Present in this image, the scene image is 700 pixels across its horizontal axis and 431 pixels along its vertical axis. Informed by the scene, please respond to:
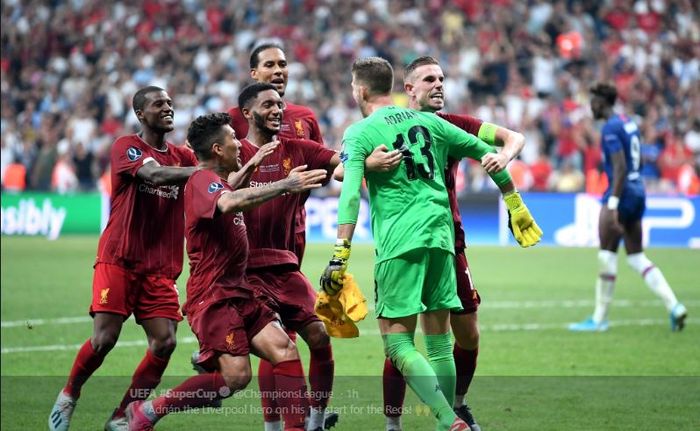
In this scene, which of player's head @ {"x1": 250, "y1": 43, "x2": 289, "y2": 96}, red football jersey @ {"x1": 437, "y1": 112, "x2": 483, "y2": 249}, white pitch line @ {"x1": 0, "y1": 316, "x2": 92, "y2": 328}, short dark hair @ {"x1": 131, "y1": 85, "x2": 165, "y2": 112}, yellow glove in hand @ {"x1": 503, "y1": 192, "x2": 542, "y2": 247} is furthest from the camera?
white pitch line @ {"x1": 0, "y1": 316, "x2": 92, "y2": 328}

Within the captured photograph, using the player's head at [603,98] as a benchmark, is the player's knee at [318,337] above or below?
below

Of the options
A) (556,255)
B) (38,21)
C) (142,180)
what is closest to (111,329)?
(142,180)

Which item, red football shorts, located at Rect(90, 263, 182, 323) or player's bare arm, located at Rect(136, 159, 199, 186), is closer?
player's bare arm, located at Rect(136, 159, 199, 186)

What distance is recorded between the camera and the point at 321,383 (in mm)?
7961

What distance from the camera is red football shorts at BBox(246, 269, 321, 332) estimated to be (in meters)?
7.74

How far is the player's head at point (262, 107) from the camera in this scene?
7.76m

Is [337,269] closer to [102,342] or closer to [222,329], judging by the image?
[222,329]

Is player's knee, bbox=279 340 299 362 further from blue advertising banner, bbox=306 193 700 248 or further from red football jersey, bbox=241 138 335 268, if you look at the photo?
blue advertising banner, bbox=306 193 700 248

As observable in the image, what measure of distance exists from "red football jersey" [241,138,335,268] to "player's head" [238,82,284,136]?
0.17 m

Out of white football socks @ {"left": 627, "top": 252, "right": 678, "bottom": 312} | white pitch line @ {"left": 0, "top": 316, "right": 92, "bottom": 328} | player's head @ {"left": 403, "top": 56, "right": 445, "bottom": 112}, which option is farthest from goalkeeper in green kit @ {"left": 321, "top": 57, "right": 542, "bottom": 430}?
white pitch line @ {"left": 0, "top": 316, "right": 92, "bottom": 328}

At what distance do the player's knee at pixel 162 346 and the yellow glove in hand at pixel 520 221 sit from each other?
101 inches

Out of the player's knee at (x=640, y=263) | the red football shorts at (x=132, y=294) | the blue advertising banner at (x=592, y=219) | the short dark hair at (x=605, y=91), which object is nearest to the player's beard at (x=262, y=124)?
the red football shorts at (x=132, y=294)

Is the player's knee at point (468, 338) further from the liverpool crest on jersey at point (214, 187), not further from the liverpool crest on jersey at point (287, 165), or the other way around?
the liverpool crest on jersey at point (214, 187)

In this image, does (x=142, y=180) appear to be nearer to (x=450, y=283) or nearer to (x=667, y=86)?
(x=450, y=283)
